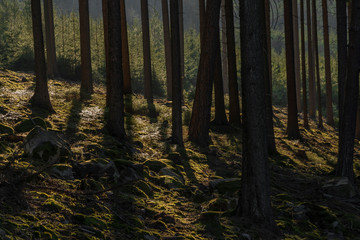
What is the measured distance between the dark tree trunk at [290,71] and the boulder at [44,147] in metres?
11.2

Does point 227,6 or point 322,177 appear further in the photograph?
point 227,6

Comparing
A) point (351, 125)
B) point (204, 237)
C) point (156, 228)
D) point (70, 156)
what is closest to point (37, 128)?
point (70, 156)

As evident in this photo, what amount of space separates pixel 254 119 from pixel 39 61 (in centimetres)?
816

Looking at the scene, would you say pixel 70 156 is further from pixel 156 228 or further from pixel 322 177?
pixel 322 177

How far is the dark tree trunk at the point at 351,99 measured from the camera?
961cm

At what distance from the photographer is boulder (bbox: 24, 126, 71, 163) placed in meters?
6.88

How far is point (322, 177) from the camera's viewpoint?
35.1ft

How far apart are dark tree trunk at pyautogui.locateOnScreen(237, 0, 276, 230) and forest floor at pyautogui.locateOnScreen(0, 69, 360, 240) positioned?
1.31 feet

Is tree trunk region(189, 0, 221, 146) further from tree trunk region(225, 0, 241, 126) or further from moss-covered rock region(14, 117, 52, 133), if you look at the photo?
moss-covered rock region(14, 117, 52, 133)

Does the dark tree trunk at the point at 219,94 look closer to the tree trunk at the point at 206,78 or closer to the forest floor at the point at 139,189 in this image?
the forest floor at the point at 139,189

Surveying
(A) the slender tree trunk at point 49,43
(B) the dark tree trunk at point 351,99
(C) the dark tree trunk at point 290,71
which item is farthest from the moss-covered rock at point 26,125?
(A) the slender tree trunk at point 49,43

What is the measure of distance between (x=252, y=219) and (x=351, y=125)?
5.17 m

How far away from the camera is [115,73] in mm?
10461

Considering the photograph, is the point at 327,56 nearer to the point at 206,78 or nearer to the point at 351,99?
the point at 206,78
